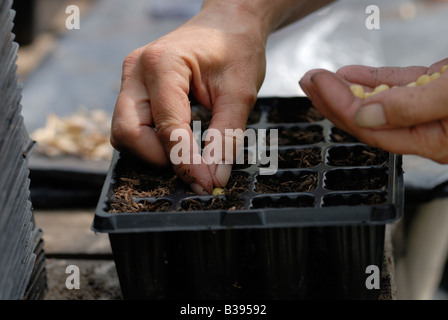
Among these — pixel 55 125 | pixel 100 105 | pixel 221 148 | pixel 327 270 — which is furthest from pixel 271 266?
pixel 100 105

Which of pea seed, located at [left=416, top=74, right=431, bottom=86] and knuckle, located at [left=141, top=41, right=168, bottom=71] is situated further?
Result: knuckle, located at [left=141, top=41, right=168, bottom=71]

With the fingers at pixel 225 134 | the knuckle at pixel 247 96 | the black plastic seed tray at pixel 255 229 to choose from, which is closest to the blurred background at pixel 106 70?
the black plastic seed tray at pixel 255 229

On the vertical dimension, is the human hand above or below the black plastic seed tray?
above

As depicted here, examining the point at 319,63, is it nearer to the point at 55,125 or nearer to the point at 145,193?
the point at 55,125

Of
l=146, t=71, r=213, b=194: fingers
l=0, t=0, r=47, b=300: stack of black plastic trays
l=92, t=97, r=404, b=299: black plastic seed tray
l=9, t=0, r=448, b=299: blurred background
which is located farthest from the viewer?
l=9, t=0, r=448, b=299: blurred background

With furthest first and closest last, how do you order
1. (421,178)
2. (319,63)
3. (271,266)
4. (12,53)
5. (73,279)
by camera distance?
1. (319,63)
2. (421,178)
3. (73,279)
4. (271,266)
5. (12,53)

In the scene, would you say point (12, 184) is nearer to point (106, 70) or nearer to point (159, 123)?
point (159, 123)

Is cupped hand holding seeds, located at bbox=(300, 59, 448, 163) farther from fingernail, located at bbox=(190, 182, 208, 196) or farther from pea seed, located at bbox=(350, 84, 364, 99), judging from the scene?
fingernail, located at bbox=(190, 182, 208, 196)

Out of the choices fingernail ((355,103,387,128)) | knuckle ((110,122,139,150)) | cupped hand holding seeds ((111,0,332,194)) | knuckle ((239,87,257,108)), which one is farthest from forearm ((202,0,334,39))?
fingernail ((355,103,387,128))

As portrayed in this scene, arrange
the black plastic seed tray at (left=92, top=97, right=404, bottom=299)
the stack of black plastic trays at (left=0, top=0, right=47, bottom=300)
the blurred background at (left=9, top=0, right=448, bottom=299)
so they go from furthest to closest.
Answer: the blurred background at (left=9, top=0, right=448, bottom=299)
the black plastic seed tray at (left=92, top=97, right=404, bottom=299)
the stack of black plastic trays at (left=0, top=0, right=47, bottom=300)
